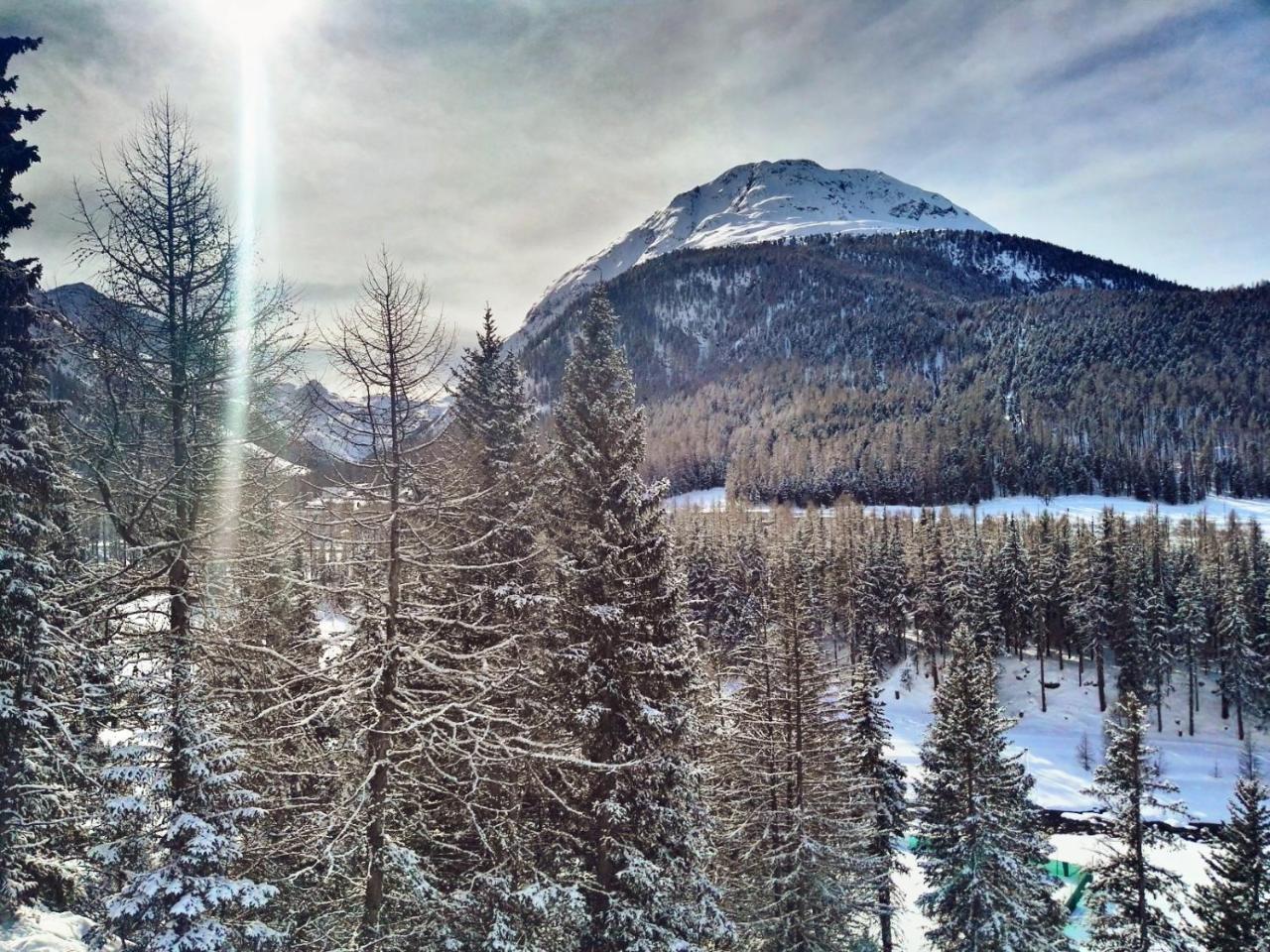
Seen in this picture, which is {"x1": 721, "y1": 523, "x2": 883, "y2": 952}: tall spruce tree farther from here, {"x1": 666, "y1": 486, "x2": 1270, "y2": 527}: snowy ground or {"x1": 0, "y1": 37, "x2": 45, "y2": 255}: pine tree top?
{"x1": 666, "y1": 486, "x2": 1270, "y2": 527}: snowy ground

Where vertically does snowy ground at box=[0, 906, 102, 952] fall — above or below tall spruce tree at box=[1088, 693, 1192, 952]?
above

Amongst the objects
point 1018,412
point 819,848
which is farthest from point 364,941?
point 1018,412

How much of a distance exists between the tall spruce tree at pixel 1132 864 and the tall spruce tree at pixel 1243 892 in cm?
77

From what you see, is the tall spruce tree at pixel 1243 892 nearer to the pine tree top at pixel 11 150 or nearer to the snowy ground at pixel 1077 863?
the snowy ground at pixel 1077 863

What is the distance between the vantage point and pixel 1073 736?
2060 inches

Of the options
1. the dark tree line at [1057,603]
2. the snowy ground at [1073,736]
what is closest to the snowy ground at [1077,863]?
the snowy ground at [1073,736]

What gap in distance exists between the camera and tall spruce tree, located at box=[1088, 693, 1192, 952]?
699 inches

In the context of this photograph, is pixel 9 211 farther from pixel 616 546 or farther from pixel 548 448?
pixel 616 546

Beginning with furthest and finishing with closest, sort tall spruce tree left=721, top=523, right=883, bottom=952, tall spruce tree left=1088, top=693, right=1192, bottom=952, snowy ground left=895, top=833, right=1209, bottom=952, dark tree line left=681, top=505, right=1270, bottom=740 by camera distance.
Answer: dark tree line left=681, top=505, right=1270, bottom=740
snowy ground left=895, top=833, right=1209, bottom=952
tall spruce tree left=1088, top=693, right=1192, bottom=952
tall spruce tree left=721, top=523, right=883, bottom=952

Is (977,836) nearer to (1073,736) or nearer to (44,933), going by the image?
(44,933)

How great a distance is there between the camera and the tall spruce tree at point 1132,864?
17750 mm

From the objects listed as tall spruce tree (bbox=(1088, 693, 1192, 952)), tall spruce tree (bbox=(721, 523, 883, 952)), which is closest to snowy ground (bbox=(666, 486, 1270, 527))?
tall spruce tree (bbox=(721, 523, 883, 952))

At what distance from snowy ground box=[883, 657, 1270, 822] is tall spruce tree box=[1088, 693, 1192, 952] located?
2422 cm

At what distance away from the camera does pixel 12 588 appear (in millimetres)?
10562
